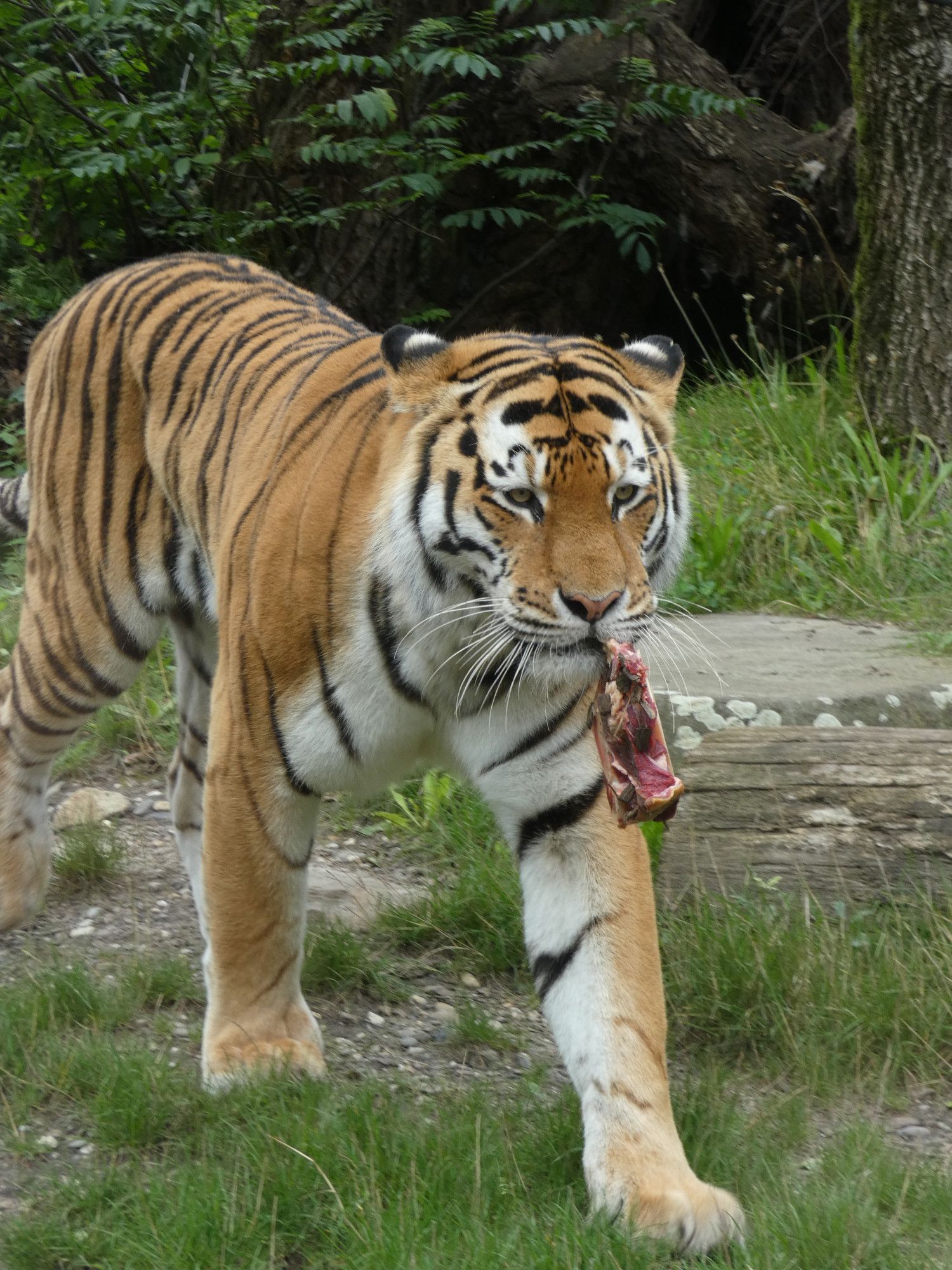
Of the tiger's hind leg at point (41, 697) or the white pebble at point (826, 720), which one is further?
the white pebble at point (826, 720)

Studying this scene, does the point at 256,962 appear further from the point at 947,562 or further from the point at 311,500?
the point at 947,562

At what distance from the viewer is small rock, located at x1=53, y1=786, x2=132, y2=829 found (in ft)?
15.5

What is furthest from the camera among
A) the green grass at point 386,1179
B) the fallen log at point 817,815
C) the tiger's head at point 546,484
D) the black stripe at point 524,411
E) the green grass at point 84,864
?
the green grass at point 84,864

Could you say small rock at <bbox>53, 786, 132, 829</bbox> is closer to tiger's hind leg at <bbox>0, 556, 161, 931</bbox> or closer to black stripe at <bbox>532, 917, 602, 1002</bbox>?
tiger's hind leg at <bbox>0, 556, 161, 931</bbox>

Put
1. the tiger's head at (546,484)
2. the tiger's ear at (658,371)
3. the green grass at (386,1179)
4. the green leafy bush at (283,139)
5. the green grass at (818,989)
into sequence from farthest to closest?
1. the green leafy bush at (283,139)
2. the green grass at (818,989)
3. the tiger's ear at (658,371)
4. the tiger's head at (546,484)
5. the green grass at (386,1179)

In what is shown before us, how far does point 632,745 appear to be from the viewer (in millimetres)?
2605

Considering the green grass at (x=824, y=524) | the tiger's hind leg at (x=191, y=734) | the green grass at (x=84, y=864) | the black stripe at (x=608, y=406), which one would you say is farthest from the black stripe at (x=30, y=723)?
the green grass at (x=824, y=524)

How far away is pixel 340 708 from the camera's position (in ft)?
Answer: 9.32

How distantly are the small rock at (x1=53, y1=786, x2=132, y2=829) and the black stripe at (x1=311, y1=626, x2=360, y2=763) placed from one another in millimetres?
2065

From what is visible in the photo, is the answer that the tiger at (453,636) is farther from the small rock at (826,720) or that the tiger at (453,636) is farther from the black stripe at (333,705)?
the small rock at (826,720)

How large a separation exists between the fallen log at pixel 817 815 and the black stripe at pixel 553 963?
89 centimetres

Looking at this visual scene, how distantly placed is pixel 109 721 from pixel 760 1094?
3.03 m

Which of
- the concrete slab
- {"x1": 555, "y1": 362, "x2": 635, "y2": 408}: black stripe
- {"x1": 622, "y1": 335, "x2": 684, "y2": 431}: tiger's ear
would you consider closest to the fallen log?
the concrete slab

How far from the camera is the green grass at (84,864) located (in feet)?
14.0
